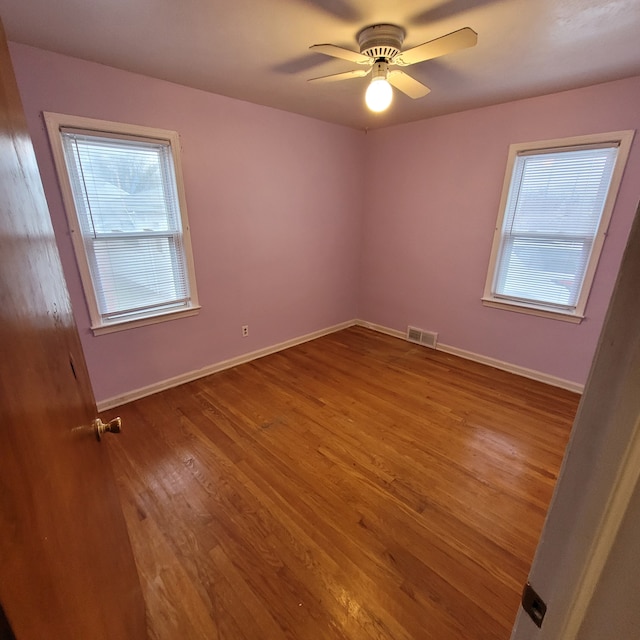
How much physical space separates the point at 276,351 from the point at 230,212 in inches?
60.7

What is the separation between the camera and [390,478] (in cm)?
188

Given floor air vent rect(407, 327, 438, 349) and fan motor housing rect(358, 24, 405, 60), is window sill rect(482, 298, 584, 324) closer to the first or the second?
floor air vent rect(407, 327, 438, 349)

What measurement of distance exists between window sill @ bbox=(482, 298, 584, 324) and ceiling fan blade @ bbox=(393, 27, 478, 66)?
2219mm

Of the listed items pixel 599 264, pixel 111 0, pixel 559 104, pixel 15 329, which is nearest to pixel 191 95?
pixel 111 0

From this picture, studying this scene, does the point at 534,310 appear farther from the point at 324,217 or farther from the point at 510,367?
the point at 324,217

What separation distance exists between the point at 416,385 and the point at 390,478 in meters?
1.18

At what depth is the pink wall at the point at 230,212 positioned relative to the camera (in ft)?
6.70

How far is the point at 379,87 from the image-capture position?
1735 millimetres

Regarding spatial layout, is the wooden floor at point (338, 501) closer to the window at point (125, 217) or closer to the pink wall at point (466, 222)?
the pink wall at point (466, 222)

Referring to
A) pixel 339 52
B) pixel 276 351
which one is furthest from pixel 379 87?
pixel 276 351

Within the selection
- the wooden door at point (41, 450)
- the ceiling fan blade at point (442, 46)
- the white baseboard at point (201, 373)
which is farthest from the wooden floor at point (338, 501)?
the ceiling fan blade at point (442, 46)

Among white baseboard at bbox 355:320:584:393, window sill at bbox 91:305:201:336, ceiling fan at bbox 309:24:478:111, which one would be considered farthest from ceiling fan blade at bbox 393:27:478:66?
white baseboard at bbox 355:320:584:393

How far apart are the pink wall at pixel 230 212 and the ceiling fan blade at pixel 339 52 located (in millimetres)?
1340

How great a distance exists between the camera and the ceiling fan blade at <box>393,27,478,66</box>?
4.59ft
